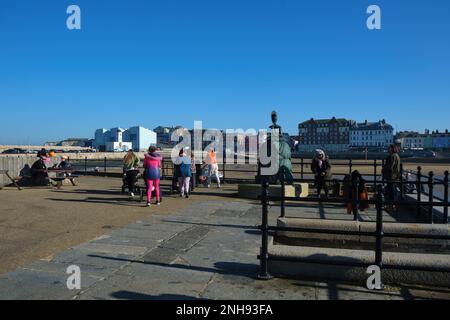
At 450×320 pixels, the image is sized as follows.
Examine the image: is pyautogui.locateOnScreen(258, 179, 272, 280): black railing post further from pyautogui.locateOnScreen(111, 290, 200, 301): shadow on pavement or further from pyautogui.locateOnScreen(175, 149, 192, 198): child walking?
pyautogui.locateOnScreen(175, 149, 192, 198): child walking

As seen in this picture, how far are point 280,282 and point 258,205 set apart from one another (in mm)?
6356

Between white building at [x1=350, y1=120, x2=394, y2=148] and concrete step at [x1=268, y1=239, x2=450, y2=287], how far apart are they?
163442 mm

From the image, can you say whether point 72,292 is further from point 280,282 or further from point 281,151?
point 281,151

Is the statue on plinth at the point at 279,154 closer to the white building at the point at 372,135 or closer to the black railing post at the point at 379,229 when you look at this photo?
the black railing post at the point at 379,229

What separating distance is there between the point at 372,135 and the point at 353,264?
169 m

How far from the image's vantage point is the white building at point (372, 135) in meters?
162

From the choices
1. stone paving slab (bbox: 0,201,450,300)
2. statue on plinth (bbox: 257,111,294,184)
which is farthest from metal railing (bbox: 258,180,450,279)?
statue on plinth (bbox: 257,111,294,184)

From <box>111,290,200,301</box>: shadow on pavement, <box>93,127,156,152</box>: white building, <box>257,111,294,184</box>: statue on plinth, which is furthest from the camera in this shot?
<box>93,127,156,152</box>: white building

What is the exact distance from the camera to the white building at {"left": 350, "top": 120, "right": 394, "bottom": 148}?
162 metres

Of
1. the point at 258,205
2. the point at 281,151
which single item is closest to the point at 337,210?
the point at 258,205

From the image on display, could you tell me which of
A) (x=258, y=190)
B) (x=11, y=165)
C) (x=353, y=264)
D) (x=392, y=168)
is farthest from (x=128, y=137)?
(x=353, y=264)

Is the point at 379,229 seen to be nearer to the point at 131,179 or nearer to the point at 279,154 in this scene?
the point at 279,154

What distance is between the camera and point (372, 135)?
163250mm
